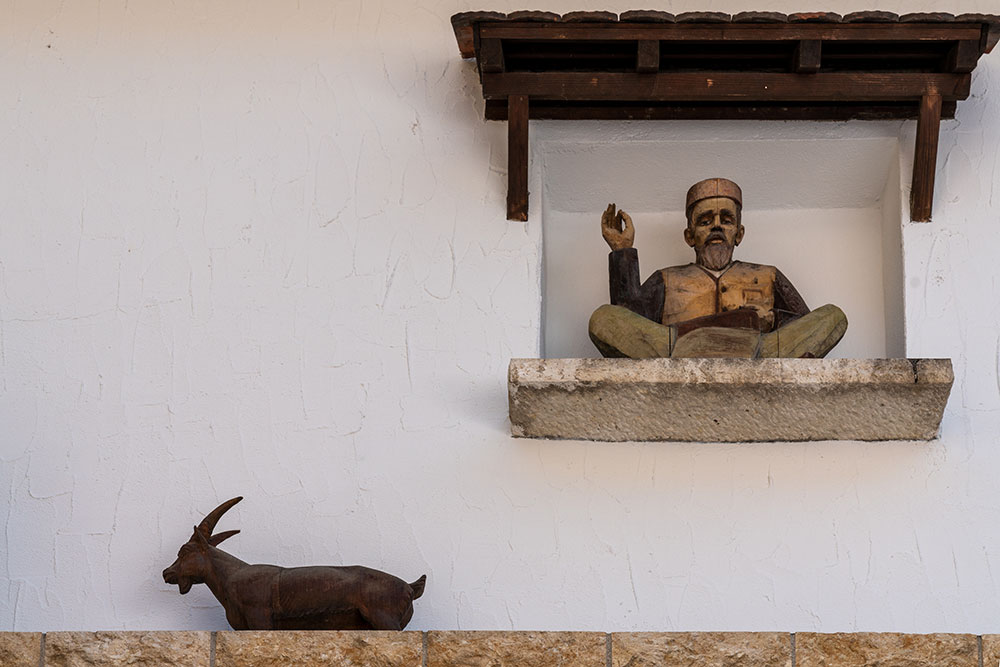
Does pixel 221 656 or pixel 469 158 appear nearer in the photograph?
pixel 221 656

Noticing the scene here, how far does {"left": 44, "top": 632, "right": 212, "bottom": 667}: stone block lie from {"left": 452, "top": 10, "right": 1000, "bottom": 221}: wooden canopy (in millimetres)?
1366

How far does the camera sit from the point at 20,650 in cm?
339

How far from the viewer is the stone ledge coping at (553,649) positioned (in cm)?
333

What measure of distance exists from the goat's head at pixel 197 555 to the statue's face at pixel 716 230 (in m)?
1.35

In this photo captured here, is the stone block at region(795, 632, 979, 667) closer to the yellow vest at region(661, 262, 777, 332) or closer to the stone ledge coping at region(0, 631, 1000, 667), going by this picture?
the stone ledge coping at region(0, 631, 1000, 667)

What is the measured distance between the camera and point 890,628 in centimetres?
365

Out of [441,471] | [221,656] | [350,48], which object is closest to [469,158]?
[350,48]

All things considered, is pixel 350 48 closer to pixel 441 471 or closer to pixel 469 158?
pixel 469 158

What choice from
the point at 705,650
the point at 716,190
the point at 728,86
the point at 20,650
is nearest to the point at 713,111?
the point at 728,86

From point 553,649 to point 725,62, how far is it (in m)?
1.62

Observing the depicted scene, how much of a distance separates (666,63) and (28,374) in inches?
70.3

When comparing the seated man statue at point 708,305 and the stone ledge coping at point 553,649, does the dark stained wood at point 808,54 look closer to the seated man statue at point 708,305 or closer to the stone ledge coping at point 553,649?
the seated man statue at point 708,305

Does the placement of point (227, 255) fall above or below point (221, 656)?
above

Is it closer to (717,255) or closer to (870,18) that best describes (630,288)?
(717,255)
